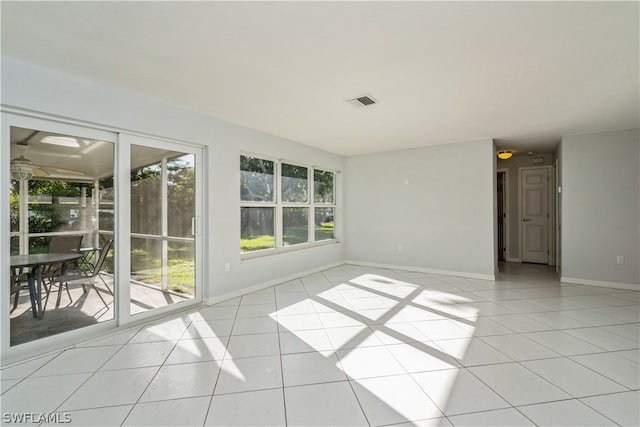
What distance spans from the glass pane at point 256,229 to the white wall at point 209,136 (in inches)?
9.7

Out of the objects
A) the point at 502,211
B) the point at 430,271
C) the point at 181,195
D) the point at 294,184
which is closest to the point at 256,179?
the point at 294,184

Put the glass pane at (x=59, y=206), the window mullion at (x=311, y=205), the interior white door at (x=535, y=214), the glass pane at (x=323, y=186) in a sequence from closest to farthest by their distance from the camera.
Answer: the glass pane at (x=59, y=206) < the window mullion at (x=311, y=205) < the glass pane at (x=323, y=186) < the interior white door at (x=535, y=214)

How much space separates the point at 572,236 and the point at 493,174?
5.23 ft

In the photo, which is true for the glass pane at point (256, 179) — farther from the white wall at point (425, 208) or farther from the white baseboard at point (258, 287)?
the white wall at point (425, 208)

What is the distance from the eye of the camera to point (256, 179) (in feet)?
14.4

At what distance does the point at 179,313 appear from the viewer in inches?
128

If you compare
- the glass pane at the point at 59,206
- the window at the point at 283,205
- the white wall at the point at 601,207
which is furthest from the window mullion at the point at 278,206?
the white wall at the point at 601,207

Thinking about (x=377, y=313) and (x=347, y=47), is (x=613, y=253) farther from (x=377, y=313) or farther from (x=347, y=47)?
(x=347, y=47)

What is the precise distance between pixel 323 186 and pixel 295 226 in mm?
1223

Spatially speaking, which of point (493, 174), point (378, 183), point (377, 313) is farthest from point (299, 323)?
point (493, 174)

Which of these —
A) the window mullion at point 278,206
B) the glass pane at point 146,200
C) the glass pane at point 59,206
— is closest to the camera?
the glass pane at point 59,206

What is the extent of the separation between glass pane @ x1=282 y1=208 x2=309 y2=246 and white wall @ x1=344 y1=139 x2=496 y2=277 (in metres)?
1.21

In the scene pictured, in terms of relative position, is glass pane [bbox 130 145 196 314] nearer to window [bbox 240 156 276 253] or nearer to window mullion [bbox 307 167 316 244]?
window [bbox 240 156 276 253]

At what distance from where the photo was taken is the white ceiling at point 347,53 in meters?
1.70
